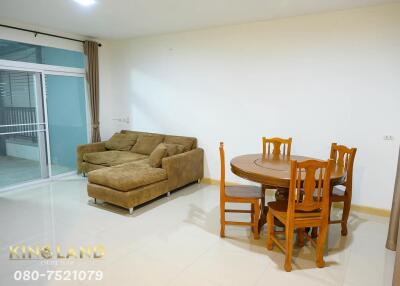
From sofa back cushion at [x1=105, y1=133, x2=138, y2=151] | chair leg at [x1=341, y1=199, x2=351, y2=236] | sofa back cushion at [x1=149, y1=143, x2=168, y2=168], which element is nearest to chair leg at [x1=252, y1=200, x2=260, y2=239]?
chair leg at [x1=341, y1=199, x2=351, y2=236]

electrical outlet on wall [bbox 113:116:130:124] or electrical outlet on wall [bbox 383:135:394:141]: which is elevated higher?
electrical outlet on wall [bbox 113:116:130:124]

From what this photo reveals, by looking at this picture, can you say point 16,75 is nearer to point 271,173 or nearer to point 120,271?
point 120,271

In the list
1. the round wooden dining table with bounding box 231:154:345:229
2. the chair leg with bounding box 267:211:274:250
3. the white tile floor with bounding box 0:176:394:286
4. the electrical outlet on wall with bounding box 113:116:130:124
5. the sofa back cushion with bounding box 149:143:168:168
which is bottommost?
the white tile floor with bounding box 0:176:394:286

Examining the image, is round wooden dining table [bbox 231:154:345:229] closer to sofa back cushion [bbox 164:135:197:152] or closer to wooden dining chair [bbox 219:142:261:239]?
wooden dining chair [bbox 219:142:261:239]

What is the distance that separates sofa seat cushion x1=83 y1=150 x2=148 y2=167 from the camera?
187 inches

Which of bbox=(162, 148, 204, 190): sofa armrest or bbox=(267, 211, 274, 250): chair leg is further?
bbox=(162, 148, 204, 190): sofa armrest

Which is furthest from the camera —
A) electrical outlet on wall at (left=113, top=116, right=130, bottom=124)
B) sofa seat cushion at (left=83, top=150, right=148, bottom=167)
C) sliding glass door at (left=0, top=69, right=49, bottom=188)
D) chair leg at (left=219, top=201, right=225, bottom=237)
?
electrical outlet on wall at (left=113, top=116, right=130, bottom=124)

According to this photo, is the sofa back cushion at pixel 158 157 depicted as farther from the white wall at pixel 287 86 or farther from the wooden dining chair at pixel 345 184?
the wooden dining chair at pixel 345 184

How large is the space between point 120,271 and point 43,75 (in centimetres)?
390

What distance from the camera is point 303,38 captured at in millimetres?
3861

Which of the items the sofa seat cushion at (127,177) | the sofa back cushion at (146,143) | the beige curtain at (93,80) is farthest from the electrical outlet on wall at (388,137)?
the beige curtain at (93,80)

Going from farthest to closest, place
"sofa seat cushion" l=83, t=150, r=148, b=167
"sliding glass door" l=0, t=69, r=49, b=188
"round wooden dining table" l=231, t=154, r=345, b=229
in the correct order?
"sofa seat cushion" l=83, t=150, r=148, b=167 < "sliding glass door" l=0, t=69, r=49, b=188 < "round wooden dining table" l=231, t=154, r=345, b=229

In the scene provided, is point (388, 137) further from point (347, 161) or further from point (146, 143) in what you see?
point (146, 143)

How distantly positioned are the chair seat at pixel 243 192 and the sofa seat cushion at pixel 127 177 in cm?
120
